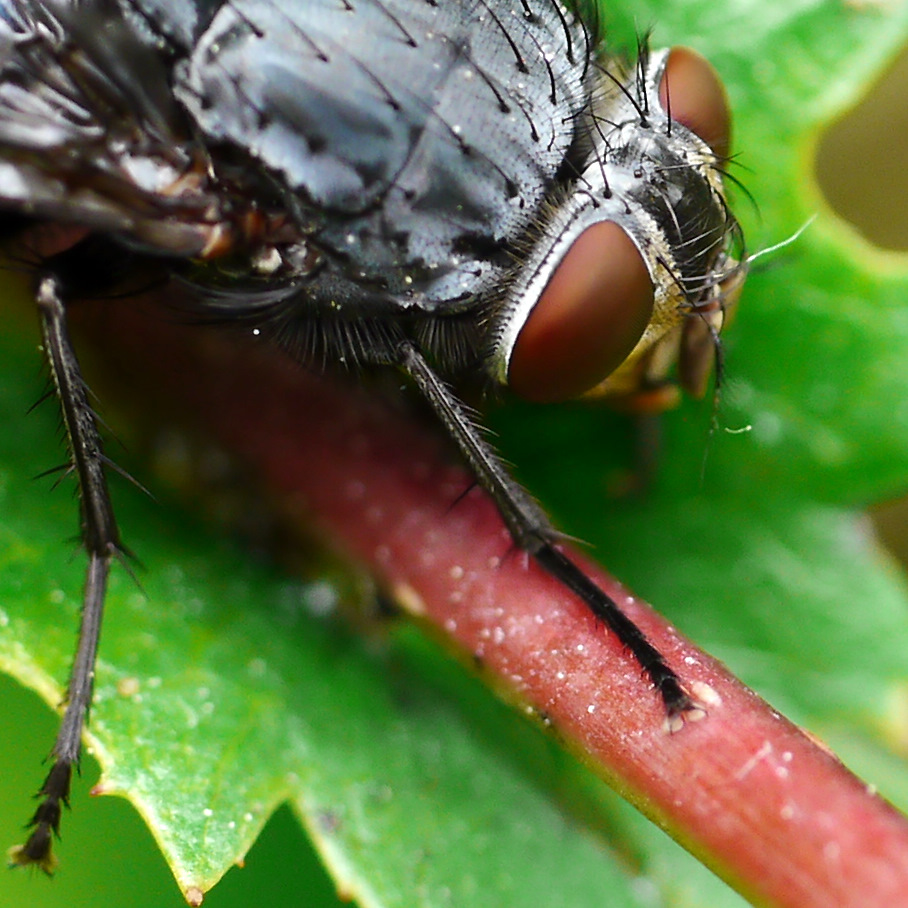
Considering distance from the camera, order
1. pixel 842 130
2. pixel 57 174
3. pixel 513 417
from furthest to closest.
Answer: pixel 842 130, pixel 513 417, pixel 57 174

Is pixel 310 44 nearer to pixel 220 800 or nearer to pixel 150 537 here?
pixel 150 537

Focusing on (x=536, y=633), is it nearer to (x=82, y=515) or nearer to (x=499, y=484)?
(x=499, y=484)

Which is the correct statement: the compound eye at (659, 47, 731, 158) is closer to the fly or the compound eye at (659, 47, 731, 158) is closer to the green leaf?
the fly

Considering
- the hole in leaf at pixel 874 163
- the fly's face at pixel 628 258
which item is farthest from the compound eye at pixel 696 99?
the hole in leaf at pixel 874 163

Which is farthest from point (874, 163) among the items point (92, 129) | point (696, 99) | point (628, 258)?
point (92, 129)

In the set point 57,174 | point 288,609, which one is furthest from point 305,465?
point 57,174

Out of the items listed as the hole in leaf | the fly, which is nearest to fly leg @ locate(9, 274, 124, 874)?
the fly

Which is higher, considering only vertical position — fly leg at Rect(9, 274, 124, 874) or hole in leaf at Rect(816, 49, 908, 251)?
hole in leaf at Rect(816, 49, 908, 251)
